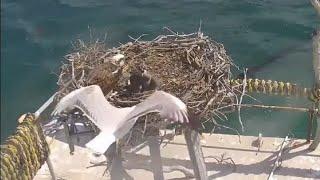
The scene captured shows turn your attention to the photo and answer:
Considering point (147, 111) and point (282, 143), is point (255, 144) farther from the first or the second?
point (147, 111)

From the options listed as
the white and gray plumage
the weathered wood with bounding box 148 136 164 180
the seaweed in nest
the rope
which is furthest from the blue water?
the white and gray plumage

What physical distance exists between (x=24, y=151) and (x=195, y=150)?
1.64 meters

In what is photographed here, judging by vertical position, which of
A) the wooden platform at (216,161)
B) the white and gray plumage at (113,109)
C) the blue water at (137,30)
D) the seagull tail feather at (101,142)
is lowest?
the wooden platform at (216,161)

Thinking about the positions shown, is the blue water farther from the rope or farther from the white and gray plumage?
the white and gray plumage

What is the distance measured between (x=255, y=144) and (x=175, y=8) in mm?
8085

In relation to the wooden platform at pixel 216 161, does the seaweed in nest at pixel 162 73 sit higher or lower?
higher

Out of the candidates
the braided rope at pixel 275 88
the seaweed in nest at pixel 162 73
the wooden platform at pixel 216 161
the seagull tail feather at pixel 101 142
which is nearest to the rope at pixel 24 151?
the seaweed in nest at pixel 162 73

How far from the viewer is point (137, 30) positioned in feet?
43.4

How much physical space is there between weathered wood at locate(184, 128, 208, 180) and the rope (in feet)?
5.15

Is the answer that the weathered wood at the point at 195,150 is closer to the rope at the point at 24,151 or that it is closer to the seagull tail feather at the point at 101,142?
the seagull tail feather at the point at 101,142

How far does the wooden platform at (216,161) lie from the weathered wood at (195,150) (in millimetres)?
1174

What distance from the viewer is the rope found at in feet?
15.8

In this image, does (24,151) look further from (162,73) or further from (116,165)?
(162,73)

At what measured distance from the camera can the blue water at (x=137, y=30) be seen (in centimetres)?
1112
